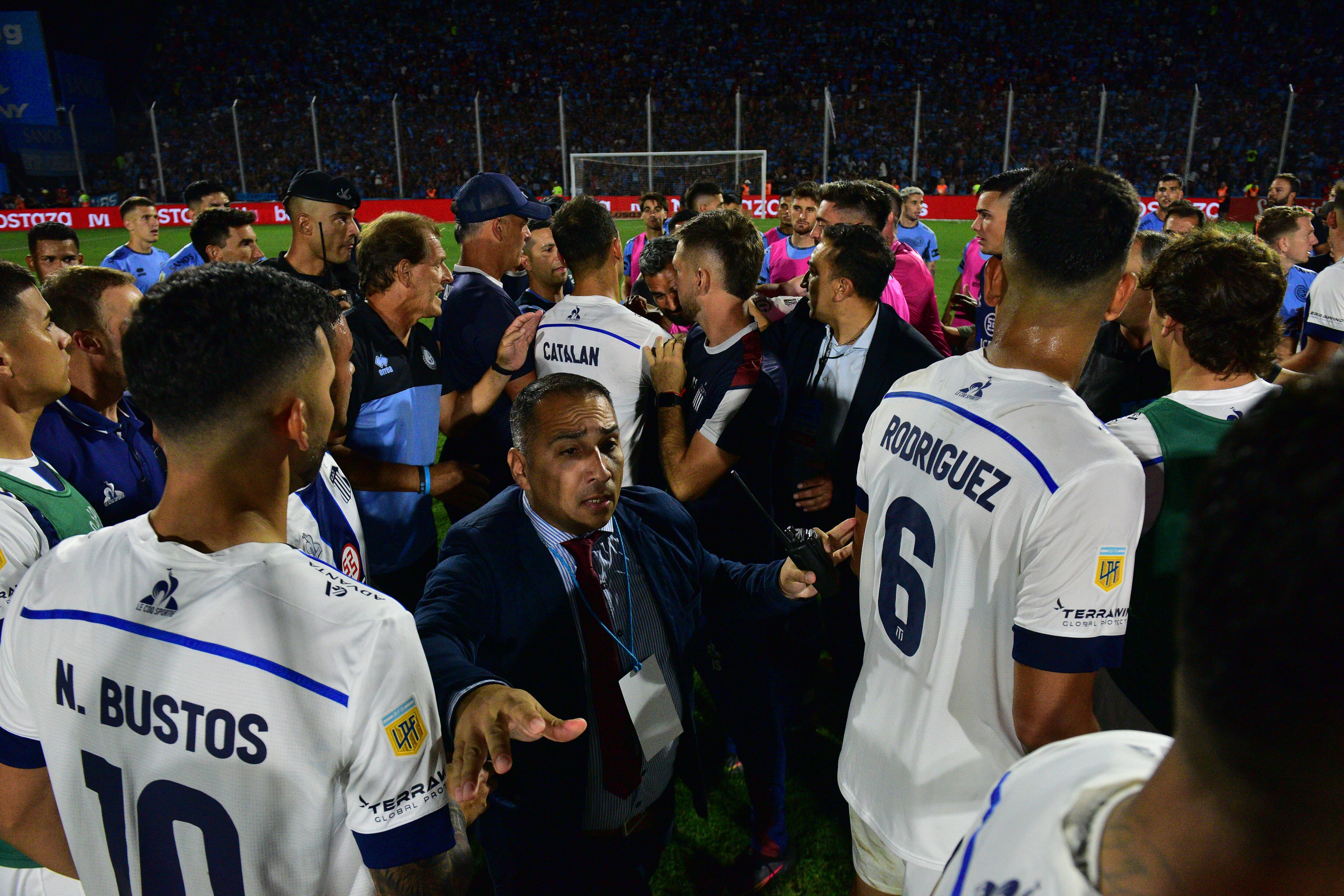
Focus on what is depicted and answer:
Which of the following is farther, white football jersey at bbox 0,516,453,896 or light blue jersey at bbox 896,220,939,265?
light blue jersey at bbox 896,220,939,265

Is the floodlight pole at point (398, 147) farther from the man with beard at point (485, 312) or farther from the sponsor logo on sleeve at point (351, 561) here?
the sponsor logo on sleeve at point (351, 561)

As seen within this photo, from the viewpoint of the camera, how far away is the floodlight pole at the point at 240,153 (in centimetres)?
2669

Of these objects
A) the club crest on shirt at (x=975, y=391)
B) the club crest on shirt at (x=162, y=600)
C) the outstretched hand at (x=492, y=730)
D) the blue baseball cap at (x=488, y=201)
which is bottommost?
the outstretched hand at (x=492, y=730)

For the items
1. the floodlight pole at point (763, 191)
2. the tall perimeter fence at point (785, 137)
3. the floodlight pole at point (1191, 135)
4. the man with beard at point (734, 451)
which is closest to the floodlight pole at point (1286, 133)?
the tall perimeter fence at point (785, 137)

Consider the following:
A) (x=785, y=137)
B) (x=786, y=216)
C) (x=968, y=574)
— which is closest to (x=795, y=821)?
(x=968, y=574)

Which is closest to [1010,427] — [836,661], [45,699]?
[45,699]

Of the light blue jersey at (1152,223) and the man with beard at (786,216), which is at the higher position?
the man with beard at (786,216)

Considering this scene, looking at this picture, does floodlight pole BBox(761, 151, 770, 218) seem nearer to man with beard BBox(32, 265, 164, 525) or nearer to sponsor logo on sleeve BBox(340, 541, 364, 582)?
man with beard BBox(32, 265, 164, 525)

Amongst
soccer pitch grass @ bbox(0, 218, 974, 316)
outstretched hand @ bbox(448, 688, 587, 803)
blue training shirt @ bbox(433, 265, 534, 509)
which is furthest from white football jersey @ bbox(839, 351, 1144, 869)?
soccer pitch grass @ bbox(0, 218, 974, 316)

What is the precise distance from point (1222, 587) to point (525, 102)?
3241cm

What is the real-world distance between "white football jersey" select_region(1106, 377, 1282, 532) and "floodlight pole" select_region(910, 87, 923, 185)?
2356 cm

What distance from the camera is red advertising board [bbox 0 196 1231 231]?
2528 cm

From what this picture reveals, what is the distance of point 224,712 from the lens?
130 centimetres

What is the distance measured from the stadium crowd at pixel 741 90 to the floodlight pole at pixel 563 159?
0.60m
